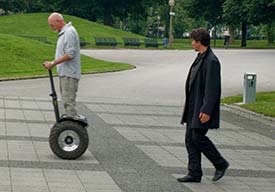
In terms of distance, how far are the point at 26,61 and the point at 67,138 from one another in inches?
833

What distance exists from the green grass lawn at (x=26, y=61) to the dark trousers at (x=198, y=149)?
1741cm

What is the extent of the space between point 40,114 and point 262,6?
12586 mm

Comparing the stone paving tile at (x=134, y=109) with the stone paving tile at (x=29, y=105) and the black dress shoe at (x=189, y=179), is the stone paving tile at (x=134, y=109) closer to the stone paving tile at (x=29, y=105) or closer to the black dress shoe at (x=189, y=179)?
the stone paving tile at (x=29, y=105)

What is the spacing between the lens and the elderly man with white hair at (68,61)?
10.1 meters

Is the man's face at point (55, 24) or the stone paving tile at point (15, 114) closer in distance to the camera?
the man's face at point (55, 24)

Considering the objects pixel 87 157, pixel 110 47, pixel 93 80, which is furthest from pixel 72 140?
pixel 110 47

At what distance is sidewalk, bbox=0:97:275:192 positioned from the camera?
8.68 m

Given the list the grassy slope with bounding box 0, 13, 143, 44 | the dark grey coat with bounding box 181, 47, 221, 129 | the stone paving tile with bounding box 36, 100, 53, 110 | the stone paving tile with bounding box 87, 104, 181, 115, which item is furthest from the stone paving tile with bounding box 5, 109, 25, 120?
the grassy slope with bounding box 0, 13, 143, 44

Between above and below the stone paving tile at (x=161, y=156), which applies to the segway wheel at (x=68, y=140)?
above

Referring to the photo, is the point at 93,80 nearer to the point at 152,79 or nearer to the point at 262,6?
the point at 152,79

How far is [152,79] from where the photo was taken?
91.0ft

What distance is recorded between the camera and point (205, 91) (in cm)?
870

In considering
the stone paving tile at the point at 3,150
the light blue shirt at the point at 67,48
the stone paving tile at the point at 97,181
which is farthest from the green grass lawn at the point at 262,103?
the stone paving tile at the point at 97,181

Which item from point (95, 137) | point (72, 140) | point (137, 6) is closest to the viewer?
point (72, 140)
